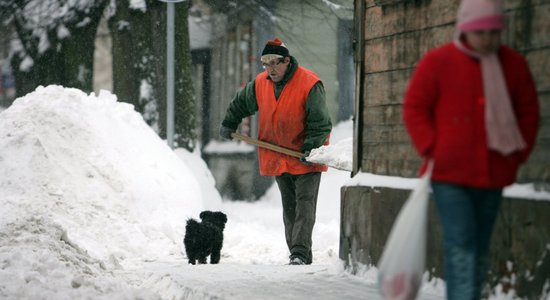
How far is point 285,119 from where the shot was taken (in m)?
9.56

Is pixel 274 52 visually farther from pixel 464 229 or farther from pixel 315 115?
pixel 464 229

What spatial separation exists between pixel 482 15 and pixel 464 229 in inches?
39.1

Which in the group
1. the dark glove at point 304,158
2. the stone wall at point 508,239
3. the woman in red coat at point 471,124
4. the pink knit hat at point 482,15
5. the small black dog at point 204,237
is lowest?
the small black dog at point 204,237

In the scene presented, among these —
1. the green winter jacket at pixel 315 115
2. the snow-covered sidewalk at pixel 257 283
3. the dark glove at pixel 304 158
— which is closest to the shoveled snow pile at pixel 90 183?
the snow-covered sidewalk at pixel 257 283

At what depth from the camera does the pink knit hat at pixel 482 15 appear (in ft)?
15.8

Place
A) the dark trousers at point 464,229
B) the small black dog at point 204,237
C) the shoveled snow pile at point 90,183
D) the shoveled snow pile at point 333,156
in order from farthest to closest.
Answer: the shoveled snow pile at point 90,183 → the small black dog at point 204,237 → the shoveled snow pile at point 333,156 → the dark trousers at point 464,229

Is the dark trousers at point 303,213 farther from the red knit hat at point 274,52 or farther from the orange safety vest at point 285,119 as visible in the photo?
the red knit hat at point 274,52

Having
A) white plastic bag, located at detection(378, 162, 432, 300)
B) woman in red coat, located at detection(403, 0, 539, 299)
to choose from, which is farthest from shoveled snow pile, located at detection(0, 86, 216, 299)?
woman in red coat, located at detection(403, 0, 539, 299)

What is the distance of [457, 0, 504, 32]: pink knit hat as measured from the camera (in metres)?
4.82

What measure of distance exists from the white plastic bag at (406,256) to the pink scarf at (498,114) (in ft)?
1.37

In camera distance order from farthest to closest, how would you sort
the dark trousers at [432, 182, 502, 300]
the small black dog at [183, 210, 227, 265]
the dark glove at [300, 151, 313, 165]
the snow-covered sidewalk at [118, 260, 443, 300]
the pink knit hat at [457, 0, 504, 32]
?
the small black dog at [183, 210, 227, 265] < the dark glove at [300, 151, 313, 165] < the snow-covered sidewalk at [118, 260, 443, 300] < the dark trousers at [432, 182, 502, 300] < the pink knit hat at [457, 0, 504, 32]

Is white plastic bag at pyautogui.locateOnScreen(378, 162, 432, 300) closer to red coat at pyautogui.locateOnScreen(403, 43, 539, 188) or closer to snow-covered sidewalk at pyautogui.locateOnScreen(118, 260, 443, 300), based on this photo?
red coat at pyautogui.locateOnScreen(403, 43, 539, 188)

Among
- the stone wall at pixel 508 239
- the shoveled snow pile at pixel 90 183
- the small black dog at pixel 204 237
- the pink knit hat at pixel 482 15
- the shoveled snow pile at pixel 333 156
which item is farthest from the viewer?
the shoveled snow pile at pixel 90 183

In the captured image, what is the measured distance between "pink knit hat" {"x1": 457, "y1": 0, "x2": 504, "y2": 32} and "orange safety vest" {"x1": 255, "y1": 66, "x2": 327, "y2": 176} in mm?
4590
